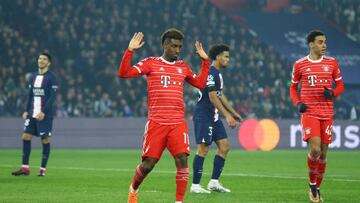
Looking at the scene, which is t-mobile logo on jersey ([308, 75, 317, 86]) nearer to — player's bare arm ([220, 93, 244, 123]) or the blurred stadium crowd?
player's bare arm ([220, 93, 244, 123])

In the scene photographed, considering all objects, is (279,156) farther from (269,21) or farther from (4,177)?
(269,21)

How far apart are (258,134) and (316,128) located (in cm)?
2014

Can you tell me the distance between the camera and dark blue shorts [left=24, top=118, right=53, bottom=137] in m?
18.7

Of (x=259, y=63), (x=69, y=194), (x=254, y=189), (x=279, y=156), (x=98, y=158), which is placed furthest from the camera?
(x=259, y=63)

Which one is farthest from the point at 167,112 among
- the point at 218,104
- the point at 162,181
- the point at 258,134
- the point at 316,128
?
the point at 258,134

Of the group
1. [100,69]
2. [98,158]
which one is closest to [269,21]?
[100,69]

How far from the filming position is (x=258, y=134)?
33719 millimetres

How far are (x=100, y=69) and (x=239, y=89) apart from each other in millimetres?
5685

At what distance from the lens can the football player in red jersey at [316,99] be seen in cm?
1360

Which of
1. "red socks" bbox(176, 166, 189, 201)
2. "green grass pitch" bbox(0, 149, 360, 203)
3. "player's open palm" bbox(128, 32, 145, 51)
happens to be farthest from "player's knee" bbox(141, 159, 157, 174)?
"player's open palm" bbox(128, 32, 145, 51)

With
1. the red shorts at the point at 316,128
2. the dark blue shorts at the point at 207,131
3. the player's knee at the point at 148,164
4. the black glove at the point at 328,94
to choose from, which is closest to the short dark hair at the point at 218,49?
the dark blue shorts at the point at 207,131

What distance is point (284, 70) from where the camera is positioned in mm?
39344

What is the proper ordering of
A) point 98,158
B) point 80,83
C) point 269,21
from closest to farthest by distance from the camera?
point 98,158, point 80,83, point 269,21

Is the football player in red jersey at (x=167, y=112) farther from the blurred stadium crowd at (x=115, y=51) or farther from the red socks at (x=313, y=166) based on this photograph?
the blurred stadium crowd at (x=115, y=51)
